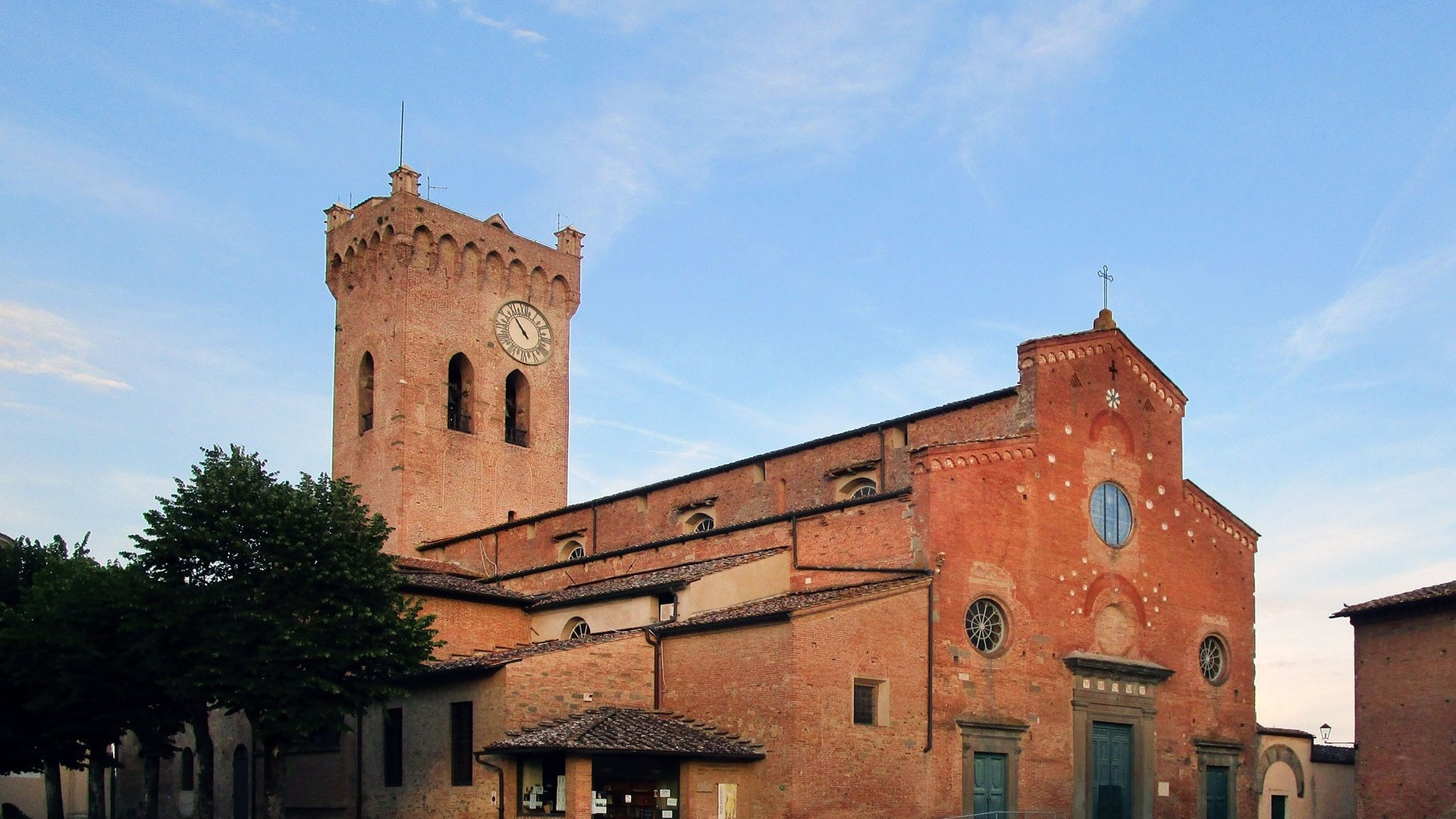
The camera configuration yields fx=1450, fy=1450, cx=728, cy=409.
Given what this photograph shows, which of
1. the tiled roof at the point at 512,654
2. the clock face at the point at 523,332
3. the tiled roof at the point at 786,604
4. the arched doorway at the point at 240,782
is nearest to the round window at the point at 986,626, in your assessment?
the tiled roof at the point at 786,604

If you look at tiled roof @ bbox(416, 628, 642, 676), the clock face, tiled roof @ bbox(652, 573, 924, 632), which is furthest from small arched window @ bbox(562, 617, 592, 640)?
the clock face

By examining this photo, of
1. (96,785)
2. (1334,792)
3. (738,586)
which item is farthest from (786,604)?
(96,785)

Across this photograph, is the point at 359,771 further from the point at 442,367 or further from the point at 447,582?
the point at 442,367

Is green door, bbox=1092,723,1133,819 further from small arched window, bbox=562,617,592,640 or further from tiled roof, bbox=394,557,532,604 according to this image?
tiled roof, bbox=394,557,532,604

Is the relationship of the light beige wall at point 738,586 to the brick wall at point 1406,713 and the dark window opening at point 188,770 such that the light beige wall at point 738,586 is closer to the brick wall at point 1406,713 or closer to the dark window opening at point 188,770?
the brick wall at point 1406,713

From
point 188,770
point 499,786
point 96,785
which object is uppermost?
point 499,786

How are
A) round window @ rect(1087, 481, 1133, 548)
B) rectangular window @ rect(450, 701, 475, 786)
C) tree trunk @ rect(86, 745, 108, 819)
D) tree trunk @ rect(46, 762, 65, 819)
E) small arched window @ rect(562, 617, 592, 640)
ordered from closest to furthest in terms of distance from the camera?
1. rectangular window @ rect(450, 701, 475, 786)
2. round window @ rect(1087, 481, 1133, 548)
3. small arched window @ rect(562, 617, 592, 640)
4. tree trunk @ rect(86, 745, 108, 819)
5. tree trunk @ rect(46, 762, 65, 819)

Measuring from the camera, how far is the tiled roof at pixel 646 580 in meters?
28.9

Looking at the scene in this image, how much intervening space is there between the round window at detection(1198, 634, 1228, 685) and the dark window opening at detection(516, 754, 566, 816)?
1535 centimetres

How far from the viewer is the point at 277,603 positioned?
26312 mm

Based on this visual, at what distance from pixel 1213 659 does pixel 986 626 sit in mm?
7646

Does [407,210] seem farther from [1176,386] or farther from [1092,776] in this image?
[1092,776]

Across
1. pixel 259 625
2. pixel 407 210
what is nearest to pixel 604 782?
pixel 259 625

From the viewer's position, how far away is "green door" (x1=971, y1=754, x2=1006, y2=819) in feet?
89.0
